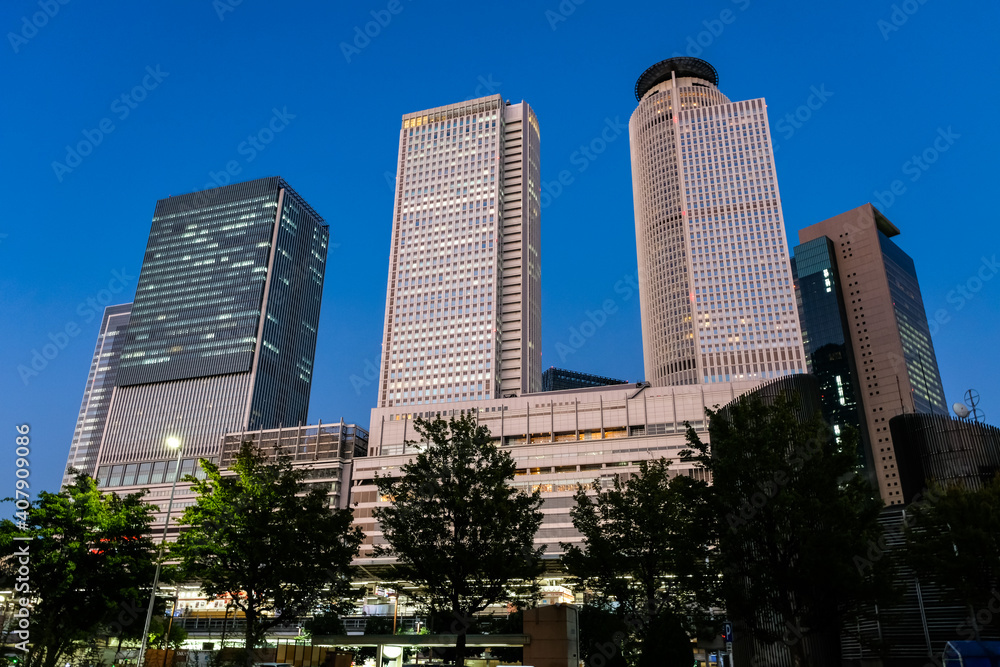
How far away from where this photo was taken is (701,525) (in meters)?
30.0

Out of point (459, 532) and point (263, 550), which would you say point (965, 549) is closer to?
point (459, 532)

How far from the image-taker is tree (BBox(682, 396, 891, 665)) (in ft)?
88.5

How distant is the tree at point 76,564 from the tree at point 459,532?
12905 mm

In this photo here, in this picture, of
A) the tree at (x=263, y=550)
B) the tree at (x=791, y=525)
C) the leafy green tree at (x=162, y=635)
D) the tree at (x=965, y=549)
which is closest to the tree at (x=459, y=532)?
the tree at (x=263, y=550)

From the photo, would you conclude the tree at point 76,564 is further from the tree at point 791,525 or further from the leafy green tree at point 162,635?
the tree at point 791,525

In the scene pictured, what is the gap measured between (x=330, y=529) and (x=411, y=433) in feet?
468

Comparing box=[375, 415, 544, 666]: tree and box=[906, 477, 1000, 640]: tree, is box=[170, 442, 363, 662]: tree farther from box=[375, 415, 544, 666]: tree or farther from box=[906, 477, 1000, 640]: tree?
box=[906, 477, 1000, 640]: tree

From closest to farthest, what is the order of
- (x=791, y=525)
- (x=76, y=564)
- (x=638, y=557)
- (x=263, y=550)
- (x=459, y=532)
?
(x=791, y=525) < (x=76, y=564) < (x=263, y=550) < (x=459, y=532) < (x=638, y=557)

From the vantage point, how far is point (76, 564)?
112 ft

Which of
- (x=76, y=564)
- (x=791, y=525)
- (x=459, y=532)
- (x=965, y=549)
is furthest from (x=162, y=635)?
(x=965, y=549)

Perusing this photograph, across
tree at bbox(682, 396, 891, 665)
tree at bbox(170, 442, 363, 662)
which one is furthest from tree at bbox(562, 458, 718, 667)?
tree at bbox(170, 442, 363, 662)

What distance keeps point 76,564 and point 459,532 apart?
18645 millimetres

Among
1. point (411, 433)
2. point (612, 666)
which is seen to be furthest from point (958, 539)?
point (411, 433)

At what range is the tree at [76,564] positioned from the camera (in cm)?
3359
